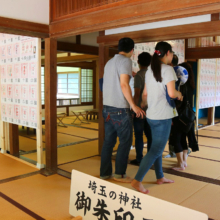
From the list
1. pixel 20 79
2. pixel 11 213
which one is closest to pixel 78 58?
pixel 20 79

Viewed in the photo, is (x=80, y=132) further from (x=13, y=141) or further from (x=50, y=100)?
(x=50, y=100)

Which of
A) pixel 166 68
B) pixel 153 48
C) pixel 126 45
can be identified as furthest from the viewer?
pixel 153 48

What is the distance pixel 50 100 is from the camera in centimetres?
335

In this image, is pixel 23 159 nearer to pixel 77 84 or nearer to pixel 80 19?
pixel 80 19

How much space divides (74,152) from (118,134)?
1.73m

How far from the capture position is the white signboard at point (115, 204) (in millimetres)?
1567

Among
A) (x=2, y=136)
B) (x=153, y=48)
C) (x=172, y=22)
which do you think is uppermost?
(x=172, y=22)

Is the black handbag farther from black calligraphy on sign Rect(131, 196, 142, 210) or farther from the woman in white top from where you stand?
black calligraphy on sign Rect(131, 196, 142, 210)

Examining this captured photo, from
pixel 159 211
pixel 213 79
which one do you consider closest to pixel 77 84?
pixel 213 79

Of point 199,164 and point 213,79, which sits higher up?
point 213,79

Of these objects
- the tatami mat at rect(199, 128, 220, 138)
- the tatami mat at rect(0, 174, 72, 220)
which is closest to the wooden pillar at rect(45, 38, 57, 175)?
the tatami mat at rect(0, 174, 72, 220)

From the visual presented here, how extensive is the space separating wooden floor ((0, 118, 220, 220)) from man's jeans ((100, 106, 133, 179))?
0.25 metres

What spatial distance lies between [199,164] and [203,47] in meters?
3.17

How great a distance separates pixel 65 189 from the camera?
283 cm
